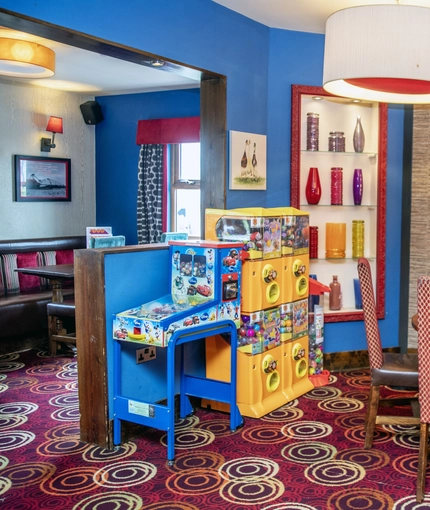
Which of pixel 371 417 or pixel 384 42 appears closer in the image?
pixel 384 42

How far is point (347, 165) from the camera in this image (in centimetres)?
523

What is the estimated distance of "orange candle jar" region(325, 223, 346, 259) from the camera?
5.07 metres

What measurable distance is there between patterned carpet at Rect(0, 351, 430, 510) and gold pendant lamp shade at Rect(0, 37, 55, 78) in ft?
9.19

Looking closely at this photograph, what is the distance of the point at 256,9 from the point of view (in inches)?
173

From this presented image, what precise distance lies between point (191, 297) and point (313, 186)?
178cm

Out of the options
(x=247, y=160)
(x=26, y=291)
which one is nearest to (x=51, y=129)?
(x=26, y=291)

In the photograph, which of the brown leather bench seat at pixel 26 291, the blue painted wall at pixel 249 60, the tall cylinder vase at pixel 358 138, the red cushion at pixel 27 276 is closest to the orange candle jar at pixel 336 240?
the blue painted wall at pixel 249 60

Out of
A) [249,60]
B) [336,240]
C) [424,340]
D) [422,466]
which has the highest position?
[249,60]

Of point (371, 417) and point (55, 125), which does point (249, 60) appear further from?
point (55, 125)

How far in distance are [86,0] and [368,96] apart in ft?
5.36

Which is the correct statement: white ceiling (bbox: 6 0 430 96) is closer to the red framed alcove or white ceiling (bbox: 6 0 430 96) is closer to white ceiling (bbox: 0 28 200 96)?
white ceiling (bbox: 0 28 200 96)

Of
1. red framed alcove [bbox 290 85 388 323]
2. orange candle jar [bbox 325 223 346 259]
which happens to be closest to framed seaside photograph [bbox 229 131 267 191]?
red framed alcove [bbox 290 85 388 323]

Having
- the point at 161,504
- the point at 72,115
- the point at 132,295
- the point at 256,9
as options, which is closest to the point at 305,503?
the point at 161,504

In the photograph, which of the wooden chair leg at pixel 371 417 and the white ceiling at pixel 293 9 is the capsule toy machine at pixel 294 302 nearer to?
the wooden chair leg at pixel 371 417
